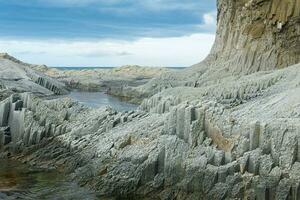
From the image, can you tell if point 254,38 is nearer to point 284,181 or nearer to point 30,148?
point 30,148

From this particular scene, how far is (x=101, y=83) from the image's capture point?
10300 centimetres

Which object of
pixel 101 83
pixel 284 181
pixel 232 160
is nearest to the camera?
pixel 284 181

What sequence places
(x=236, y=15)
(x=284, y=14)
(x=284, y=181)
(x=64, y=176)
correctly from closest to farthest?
(x=284, y=181) → (x=64, y=176) → (x=284, y=14) → (x=236, y=15)

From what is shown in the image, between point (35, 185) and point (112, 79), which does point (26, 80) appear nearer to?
point (112, 79)

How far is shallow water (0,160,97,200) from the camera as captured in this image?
22.8 m

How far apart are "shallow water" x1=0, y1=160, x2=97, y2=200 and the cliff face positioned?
3436cm

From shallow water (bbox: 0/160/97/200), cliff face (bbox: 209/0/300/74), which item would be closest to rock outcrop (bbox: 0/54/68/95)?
cliff face (bbox: 209/0/300/74)

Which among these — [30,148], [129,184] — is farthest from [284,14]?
[129,184]

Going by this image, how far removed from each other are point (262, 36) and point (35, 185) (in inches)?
1525

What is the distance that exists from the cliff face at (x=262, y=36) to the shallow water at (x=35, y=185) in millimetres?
34363

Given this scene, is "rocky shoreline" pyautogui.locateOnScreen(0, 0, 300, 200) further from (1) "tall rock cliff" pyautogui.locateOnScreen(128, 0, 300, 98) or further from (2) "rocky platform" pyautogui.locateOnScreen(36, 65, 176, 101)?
(2) "rocky platform" pyautogui.locateOnScreen(36, 65, 176, 101)

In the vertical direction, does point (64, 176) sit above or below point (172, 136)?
below

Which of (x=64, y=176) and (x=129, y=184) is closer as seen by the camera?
(x=129, y=184)

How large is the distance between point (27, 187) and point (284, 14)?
128 ft
